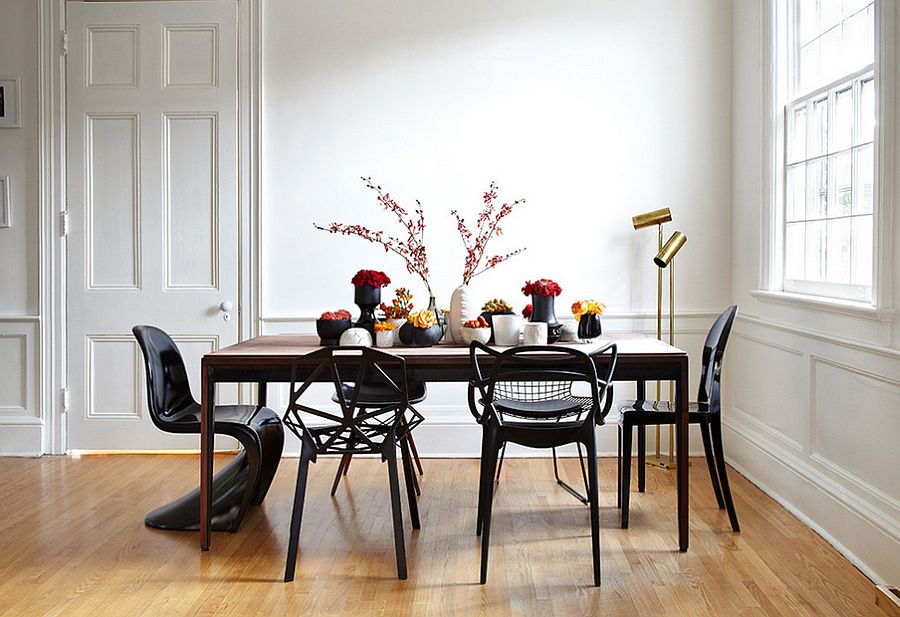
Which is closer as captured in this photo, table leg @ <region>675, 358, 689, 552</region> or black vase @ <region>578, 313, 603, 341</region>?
table leg @ <region>675, 358, 689, 552</region>

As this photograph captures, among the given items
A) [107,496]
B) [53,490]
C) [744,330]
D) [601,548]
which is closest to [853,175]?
[744,330]

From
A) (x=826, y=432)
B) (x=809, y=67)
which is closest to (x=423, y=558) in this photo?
(x=826, y=432)

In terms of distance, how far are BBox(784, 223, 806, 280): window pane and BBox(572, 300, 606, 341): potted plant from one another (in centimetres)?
106

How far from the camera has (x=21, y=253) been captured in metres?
5.38

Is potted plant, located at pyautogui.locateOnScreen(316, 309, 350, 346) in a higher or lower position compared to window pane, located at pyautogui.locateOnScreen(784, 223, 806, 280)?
lower

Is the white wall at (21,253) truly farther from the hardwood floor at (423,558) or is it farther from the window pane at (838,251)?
the window pane at (838,251)

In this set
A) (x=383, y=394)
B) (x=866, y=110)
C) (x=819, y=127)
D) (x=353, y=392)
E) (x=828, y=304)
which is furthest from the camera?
(x=383, y=394)

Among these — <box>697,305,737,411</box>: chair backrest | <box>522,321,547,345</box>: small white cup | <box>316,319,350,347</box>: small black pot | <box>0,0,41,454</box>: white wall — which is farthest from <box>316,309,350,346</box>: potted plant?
<box>0,0,41,454</box>: white wall

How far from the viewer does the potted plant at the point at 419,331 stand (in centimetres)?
387

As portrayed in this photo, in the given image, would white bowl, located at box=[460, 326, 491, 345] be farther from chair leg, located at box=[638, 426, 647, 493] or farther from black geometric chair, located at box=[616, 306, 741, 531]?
chair leg, located at box=[638, 426, 647, 493]

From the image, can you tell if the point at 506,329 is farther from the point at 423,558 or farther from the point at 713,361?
the point at 423,558

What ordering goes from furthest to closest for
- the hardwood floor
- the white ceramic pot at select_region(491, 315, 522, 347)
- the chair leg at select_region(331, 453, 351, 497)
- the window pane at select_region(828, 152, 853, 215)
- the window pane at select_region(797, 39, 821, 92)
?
the chair leg at select_region(331, 453, 351, 497)
the window pane at select_region(797, 39, 821, 92)
the white ceramic pot at select_region(491, 315, 522, 347)
the window pane at select_region(828, 152, 853, 215)
the hardwood floor

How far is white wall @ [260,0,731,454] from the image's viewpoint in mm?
5266

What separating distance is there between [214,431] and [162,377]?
0.45 meters
